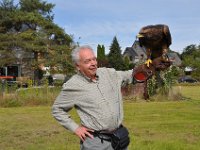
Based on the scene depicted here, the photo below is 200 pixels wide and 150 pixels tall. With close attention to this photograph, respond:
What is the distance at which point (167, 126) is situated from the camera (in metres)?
11.2

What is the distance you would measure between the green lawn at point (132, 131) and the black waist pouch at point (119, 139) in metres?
3.92

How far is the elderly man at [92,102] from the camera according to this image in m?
3.96

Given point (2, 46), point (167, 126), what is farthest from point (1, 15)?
point (167, 126)

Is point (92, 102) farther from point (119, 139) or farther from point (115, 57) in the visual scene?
point (115, 57)

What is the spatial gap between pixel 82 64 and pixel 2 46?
1194 inches

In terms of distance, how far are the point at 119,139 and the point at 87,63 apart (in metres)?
0.70

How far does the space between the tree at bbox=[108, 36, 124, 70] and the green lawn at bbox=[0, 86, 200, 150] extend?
136ft

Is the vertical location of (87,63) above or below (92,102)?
above

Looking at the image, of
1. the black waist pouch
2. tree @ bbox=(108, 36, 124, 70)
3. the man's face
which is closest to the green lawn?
the black waist pouch

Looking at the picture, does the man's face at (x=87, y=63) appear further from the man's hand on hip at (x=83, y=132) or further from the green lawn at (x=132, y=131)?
the green lawn at (x=132, y=131)

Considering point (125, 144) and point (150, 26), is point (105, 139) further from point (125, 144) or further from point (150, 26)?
point (150, 26)

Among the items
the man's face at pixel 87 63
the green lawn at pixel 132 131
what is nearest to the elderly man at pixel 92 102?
the man's face at pixel 87 63

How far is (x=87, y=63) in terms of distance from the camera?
3.94m

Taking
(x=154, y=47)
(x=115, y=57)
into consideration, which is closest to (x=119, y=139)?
(x=154, y=47)
